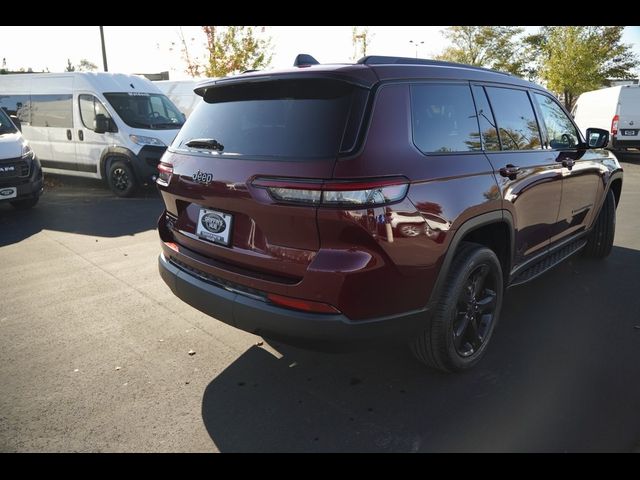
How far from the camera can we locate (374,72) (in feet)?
7.80

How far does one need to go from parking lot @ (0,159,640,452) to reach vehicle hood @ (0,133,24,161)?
3385mm

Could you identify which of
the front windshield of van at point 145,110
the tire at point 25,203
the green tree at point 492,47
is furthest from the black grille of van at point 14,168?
the green tree at point 492,47

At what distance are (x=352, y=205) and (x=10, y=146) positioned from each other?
699 centimetres

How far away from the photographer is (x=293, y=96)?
2465mm

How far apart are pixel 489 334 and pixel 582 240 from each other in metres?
2.27

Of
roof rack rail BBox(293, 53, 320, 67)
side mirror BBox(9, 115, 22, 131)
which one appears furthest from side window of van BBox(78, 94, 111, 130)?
roof rack rail BBox(293, 53, 320, 67)

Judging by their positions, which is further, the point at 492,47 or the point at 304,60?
the point at 492,47

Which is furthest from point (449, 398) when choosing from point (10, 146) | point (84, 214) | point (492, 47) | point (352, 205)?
point (492, 47)

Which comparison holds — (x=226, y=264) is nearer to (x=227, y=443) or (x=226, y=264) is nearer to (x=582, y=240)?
(x=227, y=443)

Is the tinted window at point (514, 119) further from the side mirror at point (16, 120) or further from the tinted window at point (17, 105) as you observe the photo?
the tinted window at point (17, 105)

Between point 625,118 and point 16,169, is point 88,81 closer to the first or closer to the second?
point 16,169

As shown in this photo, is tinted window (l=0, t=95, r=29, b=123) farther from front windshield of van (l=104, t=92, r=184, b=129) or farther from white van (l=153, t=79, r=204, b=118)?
white van (l=153, t=79, r=204, b=118)

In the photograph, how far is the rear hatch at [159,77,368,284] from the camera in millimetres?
2242
